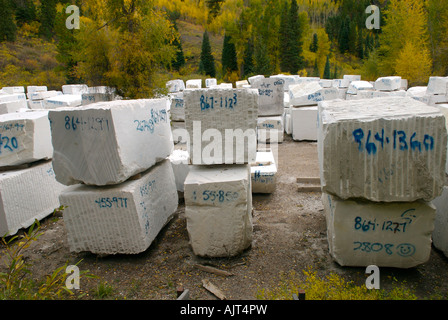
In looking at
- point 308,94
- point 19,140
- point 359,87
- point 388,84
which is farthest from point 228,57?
point 19,140

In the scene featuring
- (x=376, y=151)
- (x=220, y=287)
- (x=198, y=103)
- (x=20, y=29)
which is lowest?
(x=220, y=287)

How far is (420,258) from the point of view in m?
3.64

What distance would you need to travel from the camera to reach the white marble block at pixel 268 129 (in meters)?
10.4

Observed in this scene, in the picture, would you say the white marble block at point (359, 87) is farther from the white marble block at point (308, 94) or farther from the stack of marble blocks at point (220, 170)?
the stack of marble blocks at point (220, 170)

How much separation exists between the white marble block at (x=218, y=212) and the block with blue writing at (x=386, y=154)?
107cm

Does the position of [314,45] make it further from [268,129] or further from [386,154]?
[386,154]

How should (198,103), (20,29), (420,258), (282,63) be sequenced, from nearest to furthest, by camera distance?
(420,258)
(198,103)
(282,63)
(20,29)

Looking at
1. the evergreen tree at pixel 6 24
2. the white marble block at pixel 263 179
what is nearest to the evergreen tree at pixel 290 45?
the evergreen tree at pixel 6 24

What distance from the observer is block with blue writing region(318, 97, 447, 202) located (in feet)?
10.6

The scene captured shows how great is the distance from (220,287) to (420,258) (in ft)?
7.27

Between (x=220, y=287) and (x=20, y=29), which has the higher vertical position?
(x=20, y=29)

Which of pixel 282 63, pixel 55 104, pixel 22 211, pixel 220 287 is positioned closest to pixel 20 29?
pixel 282 63

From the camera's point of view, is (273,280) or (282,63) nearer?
(273,280)

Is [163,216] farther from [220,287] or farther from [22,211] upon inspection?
[22,211]
